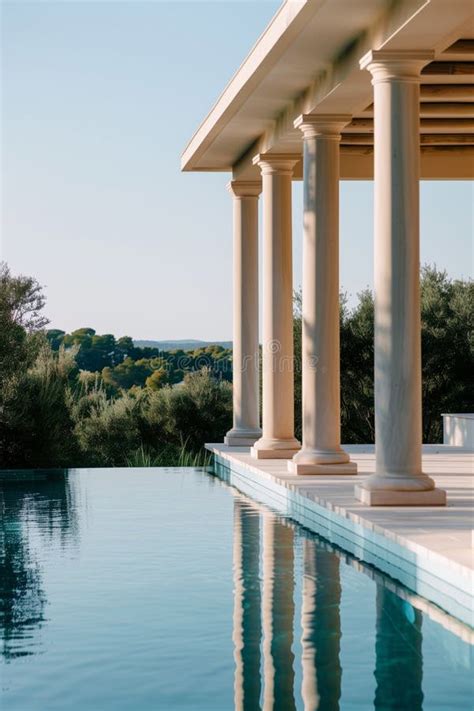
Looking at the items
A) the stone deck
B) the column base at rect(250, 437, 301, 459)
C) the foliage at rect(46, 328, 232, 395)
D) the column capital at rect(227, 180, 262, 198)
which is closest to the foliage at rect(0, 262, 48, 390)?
the foliage at rect(46, 328, 232, 395)

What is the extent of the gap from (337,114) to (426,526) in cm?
900

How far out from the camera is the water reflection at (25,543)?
10742mm

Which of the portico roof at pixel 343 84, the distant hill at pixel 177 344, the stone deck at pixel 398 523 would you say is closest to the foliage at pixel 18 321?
the portico roof at pixel 343 84

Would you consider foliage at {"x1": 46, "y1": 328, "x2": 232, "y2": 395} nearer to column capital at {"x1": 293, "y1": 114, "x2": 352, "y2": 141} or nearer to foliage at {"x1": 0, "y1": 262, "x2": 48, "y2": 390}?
foliage at {"x1": 0, "y1": 262, "x2": 48, "y2": 390}

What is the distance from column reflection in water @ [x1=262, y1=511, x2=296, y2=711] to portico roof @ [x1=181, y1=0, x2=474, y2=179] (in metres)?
6.65

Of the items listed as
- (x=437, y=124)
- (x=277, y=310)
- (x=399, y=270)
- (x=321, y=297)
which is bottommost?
(x=399, y=270)

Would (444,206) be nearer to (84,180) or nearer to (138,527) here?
(84,180)

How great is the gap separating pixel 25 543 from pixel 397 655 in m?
7.62

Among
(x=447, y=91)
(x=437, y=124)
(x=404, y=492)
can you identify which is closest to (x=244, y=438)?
(x=437, y=124)

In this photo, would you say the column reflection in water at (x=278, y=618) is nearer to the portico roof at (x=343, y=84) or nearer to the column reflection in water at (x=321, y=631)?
the column reflection in water at (x=321, y=631)

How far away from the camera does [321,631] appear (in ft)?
34.6

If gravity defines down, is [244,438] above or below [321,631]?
above

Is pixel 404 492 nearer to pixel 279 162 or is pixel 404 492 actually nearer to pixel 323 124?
pixel 323 124

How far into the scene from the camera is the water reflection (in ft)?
35.2
